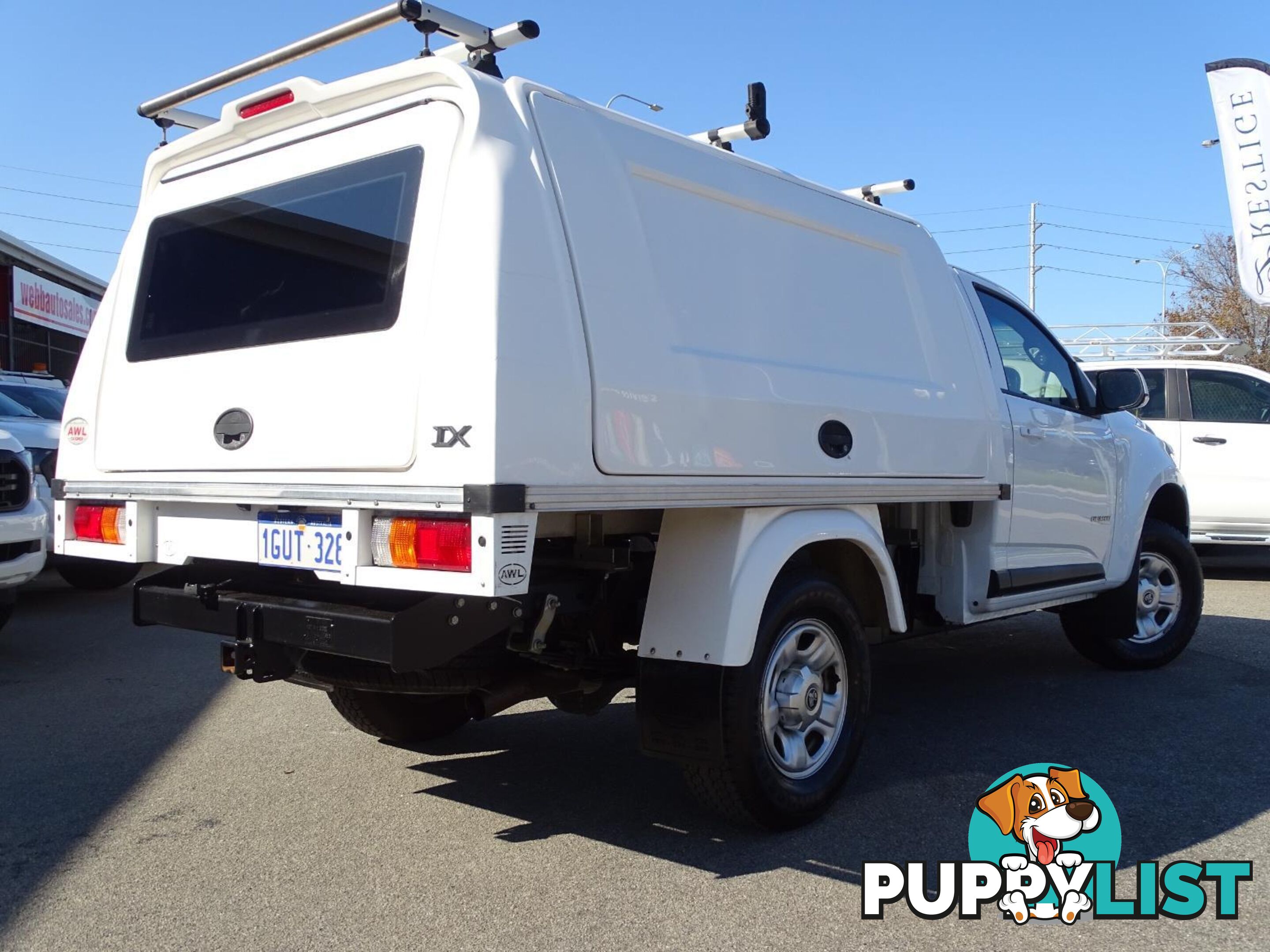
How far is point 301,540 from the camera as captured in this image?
11.3ft

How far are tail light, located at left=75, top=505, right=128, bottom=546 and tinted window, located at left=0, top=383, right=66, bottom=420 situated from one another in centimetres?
698

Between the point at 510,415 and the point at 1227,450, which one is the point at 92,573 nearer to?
the point at 510,415

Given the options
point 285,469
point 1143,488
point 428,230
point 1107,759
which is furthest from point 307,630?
point 1143,488

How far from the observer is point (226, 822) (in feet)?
13.5

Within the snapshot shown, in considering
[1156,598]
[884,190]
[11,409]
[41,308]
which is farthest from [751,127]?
[41,308]

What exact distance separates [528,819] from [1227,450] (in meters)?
8.67

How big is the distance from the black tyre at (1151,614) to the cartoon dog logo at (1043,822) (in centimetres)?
214

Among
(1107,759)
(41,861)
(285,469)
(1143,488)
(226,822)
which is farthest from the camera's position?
(1143,488)

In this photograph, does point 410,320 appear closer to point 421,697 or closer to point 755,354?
point 755,354

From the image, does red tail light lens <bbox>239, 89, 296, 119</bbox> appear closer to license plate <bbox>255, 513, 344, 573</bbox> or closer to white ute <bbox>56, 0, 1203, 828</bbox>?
white ute <bbox>56, 0, 1203, 828</bbox>

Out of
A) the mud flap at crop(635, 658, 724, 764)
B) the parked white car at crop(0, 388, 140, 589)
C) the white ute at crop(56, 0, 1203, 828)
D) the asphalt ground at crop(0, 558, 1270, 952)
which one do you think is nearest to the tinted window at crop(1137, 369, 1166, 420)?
the asphalt ground at crop(0, 558, 1270, 952)

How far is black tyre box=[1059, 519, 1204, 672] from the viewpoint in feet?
21.6

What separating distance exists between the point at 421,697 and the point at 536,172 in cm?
250

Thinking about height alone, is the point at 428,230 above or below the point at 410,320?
above
